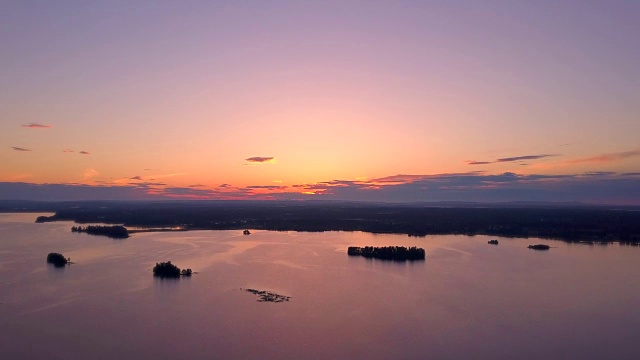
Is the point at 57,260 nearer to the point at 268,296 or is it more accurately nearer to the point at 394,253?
the point at 268,296

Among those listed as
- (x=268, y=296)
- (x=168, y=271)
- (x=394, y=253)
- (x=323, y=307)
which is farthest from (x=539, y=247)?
(x=168, y=271)

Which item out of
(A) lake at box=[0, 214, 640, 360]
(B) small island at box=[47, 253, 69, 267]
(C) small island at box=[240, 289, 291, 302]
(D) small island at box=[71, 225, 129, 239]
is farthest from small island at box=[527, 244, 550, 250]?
(D) small island at box=[71, 225, 129, 239]

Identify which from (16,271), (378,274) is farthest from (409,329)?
(16,271)

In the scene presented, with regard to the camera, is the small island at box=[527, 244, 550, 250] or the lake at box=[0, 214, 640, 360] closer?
the lake at box=[0, 214, 640, 360]

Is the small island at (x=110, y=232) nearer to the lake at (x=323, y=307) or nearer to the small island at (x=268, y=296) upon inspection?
the lake at (x=323, y=307)

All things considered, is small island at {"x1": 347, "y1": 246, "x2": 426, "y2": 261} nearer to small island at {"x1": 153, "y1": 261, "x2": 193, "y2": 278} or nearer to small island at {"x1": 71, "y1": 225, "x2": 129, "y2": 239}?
small island at {"x1": 153, "y1": 261, "x2": 193, "y2": 278}

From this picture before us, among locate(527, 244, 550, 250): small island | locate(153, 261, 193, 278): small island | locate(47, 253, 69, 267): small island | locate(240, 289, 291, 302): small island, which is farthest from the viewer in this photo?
→ locate(527, 244, 550, 250): small island
